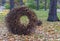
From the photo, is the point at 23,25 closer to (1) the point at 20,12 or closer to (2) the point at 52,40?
(1) the point at 20,12

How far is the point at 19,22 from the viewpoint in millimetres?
9484

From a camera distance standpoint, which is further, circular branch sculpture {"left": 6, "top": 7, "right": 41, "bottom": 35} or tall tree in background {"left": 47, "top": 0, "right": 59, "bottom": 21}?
tall tree in background {"left": 47, "top": 0, "right": 59, "bottom": 21}

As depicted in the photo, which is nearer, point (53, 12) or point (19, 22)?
point (19, 22)

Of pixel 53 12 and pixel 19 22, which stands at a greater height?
pixel 19 22

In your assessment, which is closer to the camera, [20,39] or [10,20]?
[20,39]

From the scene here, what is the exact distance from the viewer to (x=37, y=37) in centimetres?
922

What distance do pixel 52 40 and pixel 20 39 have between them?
1.11 metres

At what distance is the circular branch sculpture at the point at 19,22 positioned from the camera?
9.49m

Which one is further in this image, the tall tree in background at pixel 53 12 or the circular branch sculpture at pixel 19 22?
the tall tree in background at pixel 53 12

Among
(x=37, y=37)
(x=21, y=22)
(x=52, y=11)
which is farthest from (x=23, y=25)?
(x=52, y=11)

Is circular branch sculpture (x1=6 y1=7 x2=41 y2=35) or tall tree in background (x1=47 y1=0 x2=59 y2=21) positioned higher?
circular branch sculpture (x1=6 y1=7 x2=41 y2=35)

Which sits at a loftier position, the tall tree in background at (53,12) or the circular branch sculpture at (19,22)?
the circular branch sculpture at (19,22)

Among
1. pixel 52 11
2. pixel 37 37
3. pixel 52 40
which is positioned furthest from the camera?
pixel 52 11

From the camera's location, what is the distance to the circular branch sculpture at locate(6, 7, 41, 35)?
31.1ft
